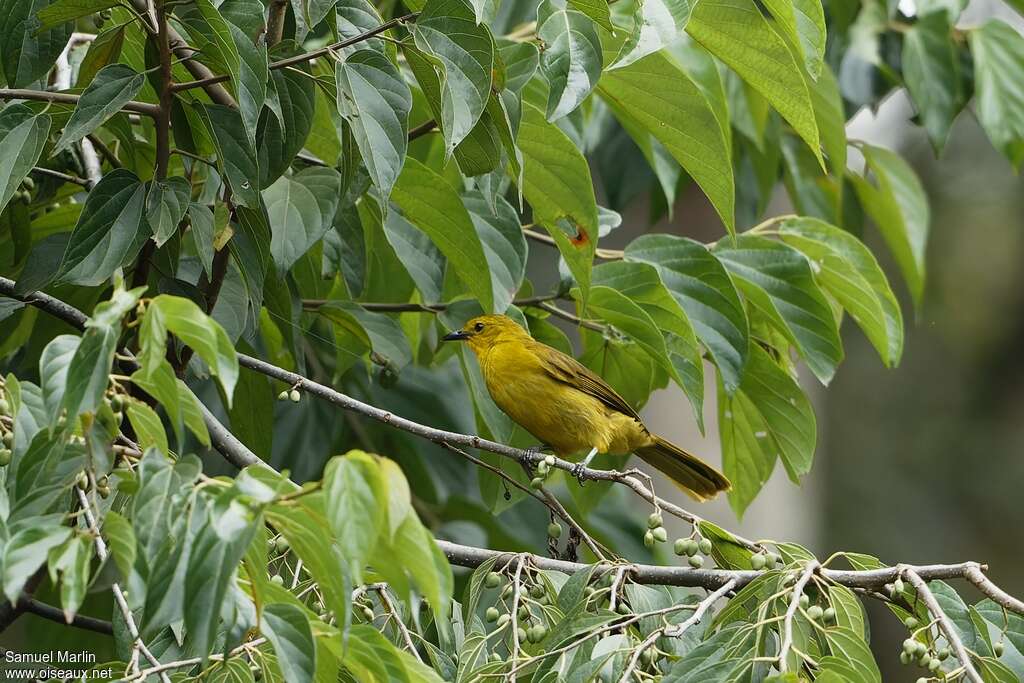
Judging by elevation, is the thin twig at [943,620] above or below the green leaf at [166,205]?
below

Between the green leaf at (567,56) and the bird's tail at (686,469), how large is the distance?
2.35 m

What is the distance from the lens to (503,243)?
3246 millimetres

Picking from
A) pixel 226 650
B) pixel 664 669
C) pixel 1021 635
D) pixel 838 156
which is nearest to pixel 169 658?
pixel 226 650

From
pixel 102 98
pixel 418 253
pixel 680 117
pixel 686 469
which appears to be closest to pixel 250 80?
pixel 102 98

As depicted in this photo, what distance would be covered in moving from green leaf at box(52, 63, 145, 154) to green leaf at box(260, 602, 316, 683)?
105 centimetres

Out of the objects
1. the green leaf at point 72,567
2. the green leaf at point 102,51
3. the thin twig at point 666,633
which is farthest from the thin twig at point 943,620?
the green leaf at point 102,51

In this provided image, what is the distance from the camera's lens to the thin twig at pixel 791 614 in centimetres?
195

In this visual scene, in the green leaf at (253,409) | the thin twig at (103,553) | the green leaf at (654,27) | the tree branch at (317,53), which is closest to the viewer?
the thin twig at (103,553)

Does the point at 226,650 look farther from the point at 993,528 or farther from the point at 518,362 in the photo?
the point at 993,528

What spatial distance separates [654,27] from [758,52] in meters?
0.64

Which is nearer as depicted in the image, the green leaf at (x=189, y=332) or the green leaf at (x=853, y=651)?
the green leaf at (x=189, y=332)

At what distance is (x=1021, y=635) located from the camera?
2.39 m

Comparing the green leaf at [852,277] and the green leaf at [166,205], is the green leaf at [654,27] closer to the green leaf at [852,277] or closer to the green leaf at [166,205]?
the green leaf at [166,205]

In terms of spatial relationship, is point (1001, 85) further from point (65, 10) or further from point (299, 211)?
point (65, 10)
